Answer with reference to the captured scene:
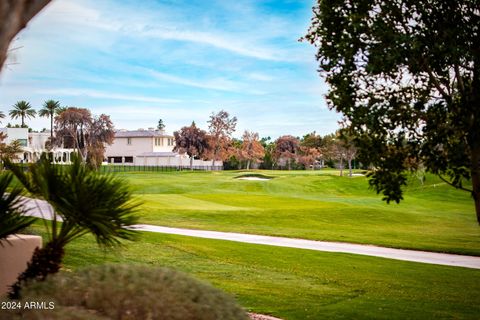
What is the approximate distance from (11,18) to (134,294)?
9.02 feet

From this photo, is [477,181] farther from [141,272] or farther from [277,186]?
[277,186]

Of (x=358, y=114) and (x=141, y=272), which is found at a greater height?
(x=358, y=114)

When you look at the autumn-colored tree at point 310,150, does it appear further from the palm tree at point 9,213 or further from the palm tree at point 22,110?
the palm tree at point 9,213

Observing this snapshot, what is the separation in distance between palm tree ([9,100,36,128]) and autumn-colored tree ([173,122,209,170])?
30919 mm

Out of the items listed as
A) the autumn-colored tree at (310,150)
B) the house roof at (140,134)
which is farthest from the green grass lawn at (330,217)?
the autumn-colored tree at (310,150)

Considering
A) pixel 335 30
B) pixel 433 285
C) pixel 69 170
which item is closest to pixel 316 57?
pixel 335 30

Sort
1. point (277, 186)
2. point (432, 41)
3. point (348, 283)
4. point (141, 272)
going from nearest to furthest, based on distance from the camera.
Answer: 1. point (141, 272)
2. point (432, 41)
3. point (348, 283)
4. point (277, 186)

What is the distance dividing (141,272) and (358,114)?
512cm

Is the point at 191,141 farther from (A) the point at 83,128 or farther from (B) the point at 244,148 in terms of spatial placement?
(A) the point at 83,128

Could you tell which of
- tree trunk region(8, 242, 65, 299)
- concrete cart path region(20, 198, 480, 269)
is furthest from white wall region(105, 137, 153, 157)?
tree trunk region(8, 242, 65, 299)

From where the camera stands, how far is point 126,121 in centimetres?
10394

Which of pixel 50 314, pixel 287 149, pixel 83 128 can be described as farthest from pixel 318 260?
pixel 287 149

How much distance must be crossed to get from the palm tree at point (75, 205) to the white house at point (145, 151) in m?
91.2

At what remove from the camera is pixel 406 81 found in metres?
10.6
